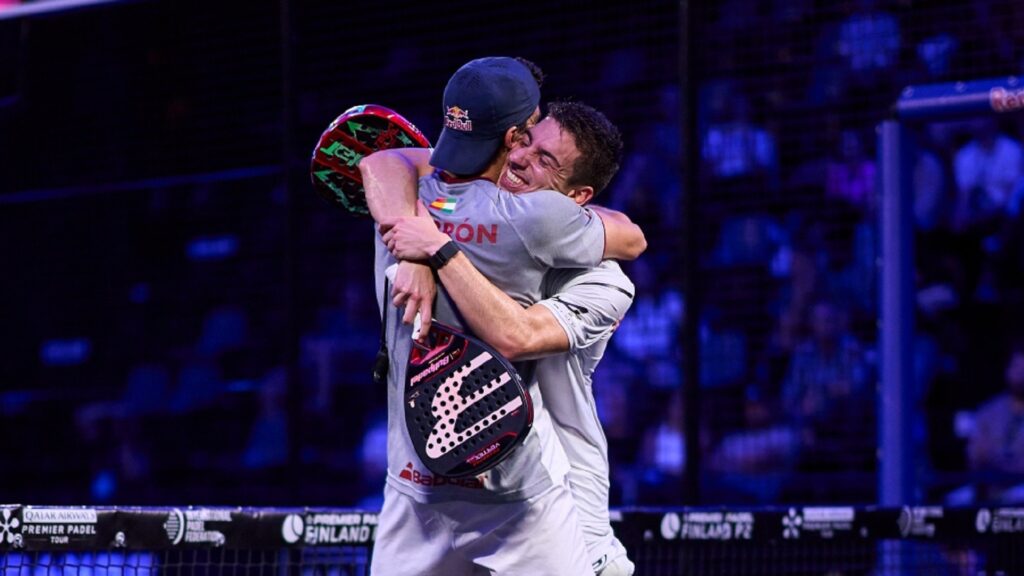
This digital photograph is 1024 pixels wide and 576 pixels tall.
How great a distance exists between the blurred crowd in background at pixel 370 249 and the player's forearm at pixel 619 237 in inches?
111

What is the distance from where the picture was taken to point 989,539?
517 cm

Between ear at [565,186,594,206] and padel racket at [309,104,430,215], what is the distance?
1.38 feet

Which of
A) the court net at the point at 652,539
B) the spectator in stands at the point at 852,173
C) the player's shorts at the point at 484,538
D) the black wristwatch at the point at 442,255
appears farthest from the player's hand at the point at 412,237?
the spectator in stands at the point at 852,173

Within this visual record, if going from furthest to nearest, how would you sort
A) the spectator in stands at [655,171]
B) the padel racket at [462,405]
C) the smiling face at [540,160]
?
the spectator in stands at [655,171] < the smiling face at [540,160] < the padel racket at [462,405]

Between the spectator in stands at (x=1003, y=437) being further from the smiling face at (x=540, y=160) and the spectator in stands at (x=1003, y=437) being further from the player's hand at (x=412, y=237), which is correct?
the player's hand at (x=412, y=237)

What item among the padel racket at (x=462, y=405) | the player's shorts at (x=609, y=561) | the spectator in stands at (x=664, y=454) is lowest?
the spectator in stands at (x=664, y=454)

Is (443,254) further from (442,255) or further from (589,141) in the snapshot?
(589,141)

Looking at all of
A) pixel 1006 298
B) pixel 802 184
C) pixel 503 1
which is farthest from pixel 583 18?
pixel 1006 298

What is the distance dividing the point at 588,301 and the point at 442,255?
34 cm

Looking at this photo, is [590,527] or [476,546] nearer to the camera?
[476,546]

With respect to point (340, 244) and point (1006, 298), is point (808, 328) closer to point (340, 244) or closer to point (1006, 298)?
point (1006, 298)

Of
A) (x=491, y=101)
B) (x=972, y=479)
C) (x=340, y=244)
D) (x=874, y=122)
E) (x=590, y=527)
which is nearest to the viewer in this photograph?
(x=491, y=101)

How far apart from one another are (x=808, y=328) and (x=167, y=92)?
3.86 meters

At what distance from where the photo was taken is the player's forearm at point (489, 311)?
2.82 m
